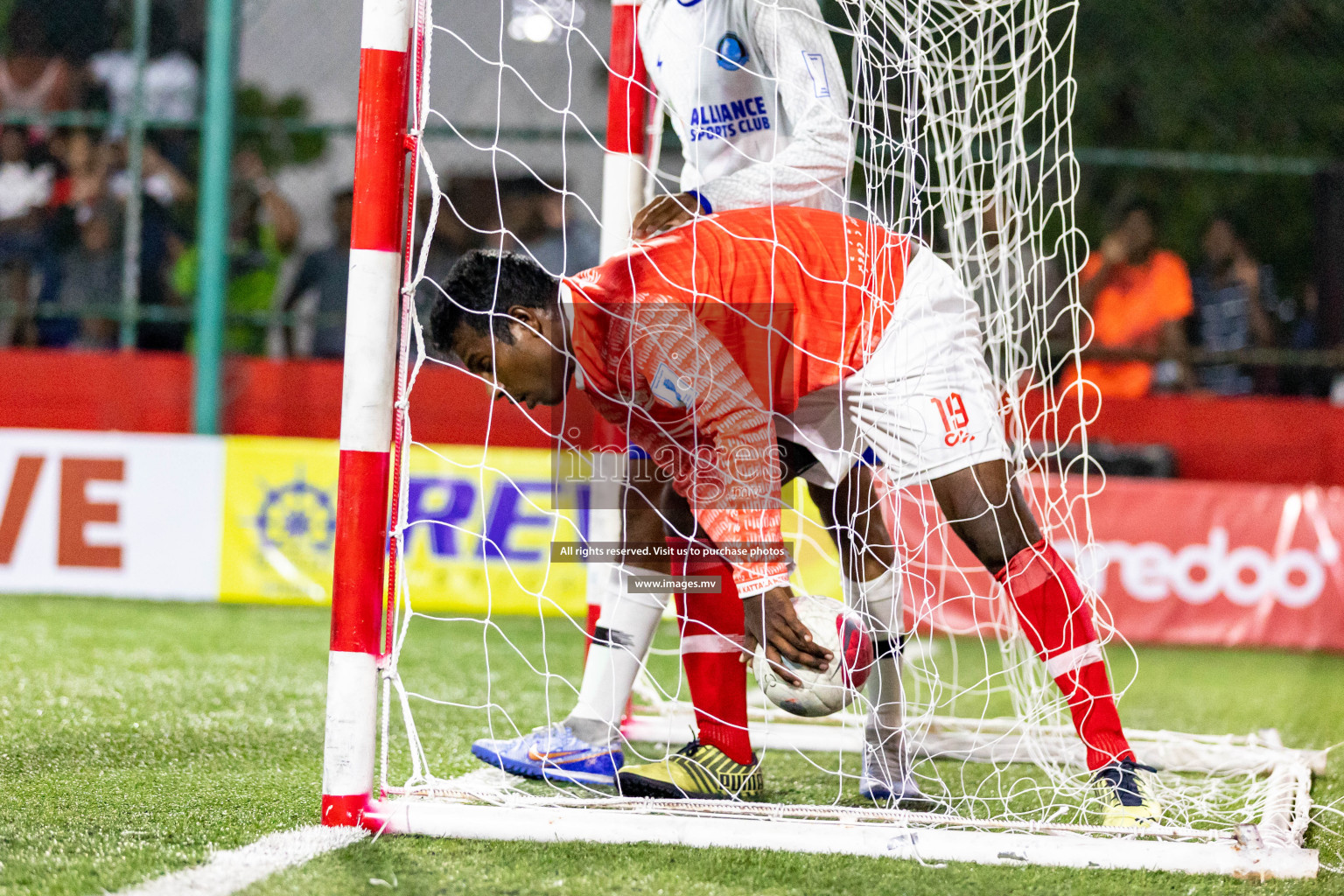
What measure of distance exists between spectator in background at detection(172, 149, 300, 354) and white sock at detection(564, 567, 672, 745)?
4.54m

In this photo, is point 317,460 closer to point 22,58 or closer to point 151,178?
point 151,178

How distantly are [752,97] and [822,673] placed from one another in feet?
4.55

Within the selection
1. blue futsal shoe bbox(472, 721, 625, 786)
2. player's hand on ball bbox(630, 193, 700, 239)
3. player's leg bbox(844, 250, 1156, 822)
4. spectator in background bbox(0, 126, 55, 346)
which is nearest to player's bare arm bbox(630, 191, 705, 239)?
player's hand on ball bbox(630, 193, 700, 239)

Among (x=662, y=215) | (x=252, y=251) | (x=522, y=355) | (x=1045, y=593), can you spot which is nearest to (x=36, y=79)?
(x=252, y=251)

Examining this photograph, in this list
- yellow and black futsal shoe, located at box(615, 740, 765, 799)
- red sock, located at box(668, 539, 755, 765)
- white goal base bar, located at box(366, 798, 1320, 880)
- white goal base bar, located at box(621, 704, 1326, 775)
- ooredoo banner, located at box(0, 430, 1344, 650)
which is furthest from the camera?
ooredoo banner, located at box(0, 430, 1344, 650)

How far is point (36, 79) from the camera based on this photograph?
7.22 metres

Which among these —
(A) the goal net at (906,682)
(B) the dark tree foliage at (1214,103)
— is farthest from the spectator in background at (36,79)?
(B) the dark tree foliage at (1214,103)

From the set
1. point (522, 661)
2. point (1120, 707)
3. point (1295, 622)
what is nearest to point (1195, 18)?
point (1295, 622)

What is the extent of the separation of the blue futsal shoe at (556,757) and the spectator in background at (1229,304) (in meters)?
5.29

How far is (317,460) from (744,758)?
3.86 m

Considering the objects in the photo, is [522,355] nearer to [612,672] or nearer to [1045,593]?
[612,672]

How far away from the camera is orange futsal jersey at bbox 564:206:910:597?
8.04 feet

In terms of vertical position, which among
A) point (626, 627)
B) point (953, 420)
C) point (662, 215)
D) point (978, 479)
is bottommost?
point (626, 627)

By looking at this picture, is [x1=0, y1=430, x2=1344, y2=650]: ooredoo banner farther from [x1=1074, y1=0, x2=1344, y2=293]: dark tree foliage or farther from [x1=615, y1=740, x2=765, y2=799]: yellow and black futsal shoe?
[x1=615, y1=740, x2=765, y2=799]: yellow and black futsal shoe
